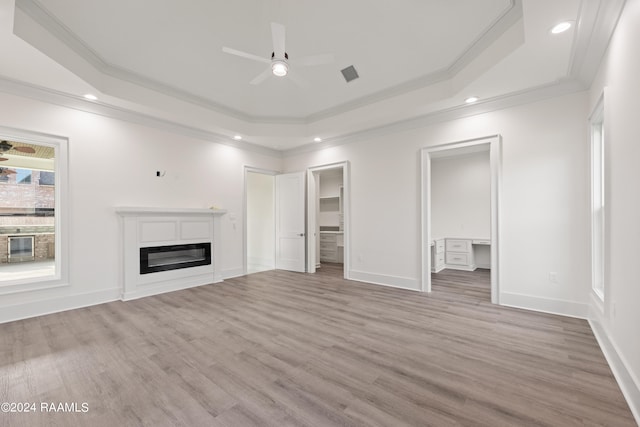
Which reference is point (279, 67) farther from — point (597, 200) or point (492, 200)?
point (597, 200)

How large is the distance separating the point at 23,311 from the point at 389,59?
5.67 meters

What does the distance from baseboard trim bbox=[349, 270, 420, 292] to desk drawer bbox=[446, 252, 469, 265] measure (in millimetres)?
2342

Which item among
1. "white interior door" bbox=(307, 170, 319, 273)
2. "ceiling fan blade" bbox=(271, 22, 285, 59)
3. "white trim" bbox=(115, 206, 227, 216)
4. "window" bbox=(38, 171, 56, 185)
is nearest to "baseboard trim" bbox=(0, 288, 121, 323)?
"white trim" bbox=(115, 206, 227, 216)

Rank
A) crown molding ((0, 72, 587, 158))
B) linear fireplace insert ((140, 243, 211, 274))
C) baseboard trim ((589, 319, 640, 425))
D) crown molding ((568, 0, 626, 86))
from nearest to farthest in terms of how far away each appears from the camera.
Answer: baseboard trim ((589, 319, 640, 425)) → crown molding ((568, 0, 626, 86)) → crown molding ((0, 72, 587, 158)) → linear fireplace insert ((140, 243, 211, 274))

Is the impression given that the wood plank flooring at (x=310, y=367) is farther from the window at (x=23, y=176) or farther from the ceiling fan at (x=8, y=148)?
the ceiling fan at (x=8, y=148)

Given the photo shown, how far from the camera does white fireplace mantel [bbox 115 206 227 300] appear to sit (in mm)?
4133

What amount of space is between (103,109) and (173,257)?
99.0 inches

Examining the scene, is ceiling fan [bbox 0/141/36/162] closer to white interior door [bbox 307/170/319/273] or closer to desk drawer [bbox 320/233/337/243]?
white interior door [bbox 307/170/319/273]

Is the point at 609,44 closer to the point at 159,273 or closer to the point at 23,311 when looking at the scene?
the point at 159,273

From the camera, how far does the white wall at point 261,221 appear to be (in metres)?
7.11

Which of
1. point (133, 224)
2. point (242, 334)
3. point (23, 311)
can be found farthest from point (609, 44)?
point (23, 311)

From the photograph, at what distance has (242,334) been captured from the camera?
2867 millimetres

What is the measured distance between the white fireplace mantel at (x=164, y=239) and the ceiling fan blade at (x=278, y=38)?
316cm

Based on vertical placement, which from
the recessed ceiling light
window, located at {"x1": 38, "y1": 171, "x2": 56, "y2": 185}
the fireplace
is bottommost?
the fireplace
